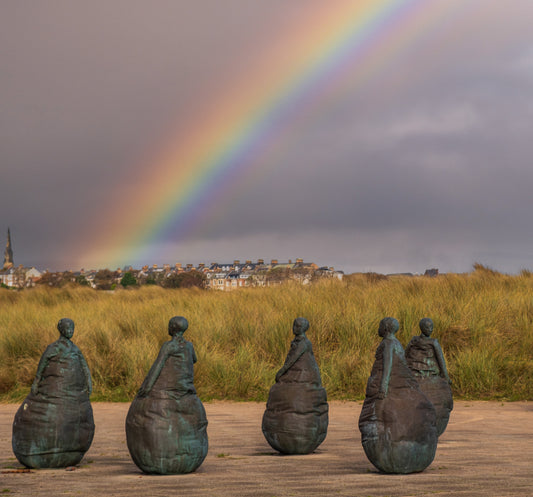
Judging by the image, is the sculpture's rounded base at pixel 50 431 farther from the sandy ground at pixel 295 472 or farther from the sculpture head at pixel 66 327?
→ the sculpture head at pixel 66 327

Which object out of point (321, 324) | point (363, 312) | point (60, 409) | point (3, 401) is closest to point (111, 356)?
point (3, 401)

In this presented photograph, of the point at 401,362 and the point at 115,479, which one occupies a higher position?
the point at 401,362

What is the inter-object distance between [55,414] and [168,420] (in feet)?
4.12

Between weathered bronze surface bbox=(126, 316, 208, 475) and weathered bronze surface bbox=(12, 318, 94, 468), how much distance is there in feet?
2.57

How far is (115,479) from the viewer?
6832 mm

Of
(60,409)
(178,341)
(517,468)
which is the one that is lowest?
(517,468)

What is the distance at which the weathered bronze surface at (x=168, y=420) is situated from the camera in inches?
264

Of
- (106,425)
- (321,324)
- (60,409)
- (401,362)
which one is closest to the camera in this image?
(401,362)

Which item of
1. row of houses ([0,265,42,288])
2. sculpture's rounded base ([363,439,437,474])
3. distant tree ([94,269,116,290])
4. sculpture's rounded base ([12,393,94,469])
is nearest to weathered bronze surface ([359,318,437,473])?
sculpture's rounded base ([363,439,437,474])

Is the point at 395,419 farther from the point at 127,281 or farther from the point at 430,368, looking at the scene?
the point at 127,281

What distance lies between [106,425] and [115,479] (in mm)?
4443

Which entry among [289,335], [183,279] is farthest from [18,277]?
[289,335]

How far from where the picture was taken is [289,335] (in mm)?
16766

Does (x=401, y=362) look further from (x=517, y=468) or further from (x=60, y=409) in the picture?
(x=60, y=409)
